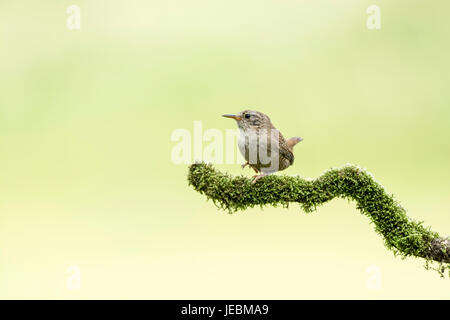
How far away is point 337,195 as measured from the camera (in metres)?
4.24

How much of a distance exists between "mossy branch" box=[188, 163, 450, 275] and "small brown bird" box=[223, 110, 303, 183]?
477 mm

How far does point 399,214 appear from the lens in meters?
4.12

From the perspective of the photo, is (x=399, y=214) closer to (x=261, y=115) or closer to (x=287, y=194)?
(x=287, y=194)

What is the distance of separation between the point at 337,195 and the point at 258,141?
3.22 ft

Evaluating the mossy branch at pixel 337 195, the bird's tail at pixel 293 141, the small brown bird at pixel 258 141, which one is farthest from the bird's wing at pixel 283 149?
the mossy branch at pixel 337 195

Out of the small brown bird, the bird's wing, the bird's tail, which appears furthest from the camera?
the bird's tail

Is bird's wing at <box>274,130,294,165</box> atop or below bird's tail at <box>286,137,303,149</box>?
below

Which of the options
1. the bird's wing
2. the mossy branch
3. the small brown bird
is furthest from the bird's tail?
the mossy branch

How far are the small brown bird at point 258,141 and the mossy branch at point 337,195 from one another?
0.48 metres

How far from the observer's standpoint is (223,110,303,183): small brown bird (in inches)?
189

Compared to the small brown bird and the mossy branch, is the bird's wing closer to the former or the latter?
the small brown bird

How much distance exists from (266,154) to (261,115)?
38 cm

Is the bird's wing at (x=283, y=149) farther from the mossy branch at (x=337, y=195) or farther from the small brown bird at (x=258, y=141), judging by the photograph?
the mossy branch at (x=337, y=195)

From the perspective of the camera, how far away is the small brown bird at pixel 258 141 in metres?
4.80
